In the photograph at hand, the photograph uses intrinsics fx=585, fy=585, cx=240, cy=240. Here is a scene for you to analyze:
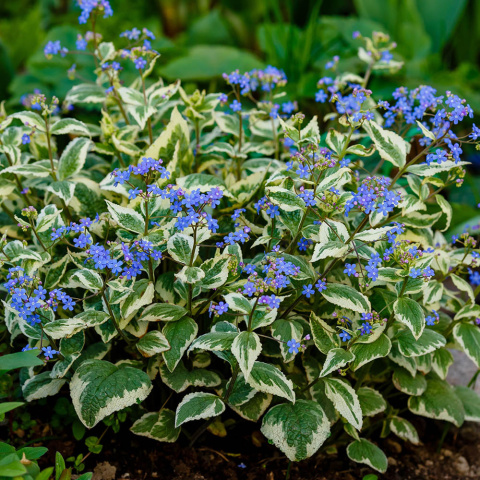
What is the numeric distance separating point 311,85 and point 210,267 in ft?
7.40

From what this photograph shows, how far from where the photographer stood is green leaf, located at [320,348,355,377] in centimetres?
164

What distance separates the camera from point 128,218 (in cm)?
168

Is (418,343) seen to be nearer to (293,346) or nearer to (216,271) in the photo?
(293,346)

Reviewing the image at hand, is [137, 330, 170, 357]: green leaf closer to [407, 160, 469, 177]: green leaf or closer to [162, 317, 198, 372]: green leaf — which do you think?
[162, 317, 198, 372]: green leaf

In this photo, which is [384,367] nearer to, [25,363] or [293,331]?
Answer: [293,331]

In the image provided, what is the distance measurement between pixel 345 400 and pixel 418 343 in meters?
0.30

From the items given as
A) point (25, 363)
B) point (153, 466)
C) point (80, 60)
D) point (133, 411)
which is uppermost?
point (25, 363)

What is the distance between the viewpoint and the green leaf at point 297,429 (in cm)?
164

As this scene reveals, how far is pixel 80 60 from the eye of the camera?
398cm

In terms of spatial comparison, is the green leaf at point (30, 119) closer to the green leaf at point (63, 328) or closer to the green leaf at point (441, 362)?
the green leaf at point (63, 328)

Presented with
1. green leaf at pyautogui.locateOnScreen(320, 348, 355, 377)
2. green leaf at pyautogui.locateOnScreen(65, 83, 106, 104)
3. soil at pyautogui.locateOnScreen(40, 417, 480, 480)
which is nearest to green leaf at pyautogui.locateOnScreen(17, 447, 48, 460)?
soil at pyautogui.locateOnScreen(40, 417, 480, 480)

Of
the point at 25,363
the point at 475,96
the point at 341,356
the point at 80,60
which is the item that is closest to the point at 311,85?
the point at 475,96

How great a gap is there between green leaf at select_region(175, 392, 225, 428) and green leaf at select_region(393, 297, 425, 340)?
57 cm

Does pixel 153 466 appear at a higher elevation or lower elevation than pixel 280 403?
lower
